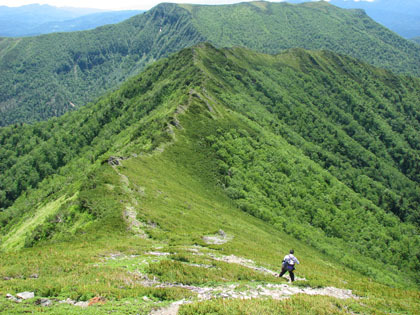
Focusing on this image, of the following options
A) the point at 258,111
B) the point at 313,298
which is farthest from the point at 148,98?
the point at 313,298

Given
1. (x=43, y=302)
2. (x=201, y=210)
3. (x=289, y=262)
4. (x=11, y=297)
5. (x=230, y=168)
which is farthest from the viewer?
(x=230, y=168)

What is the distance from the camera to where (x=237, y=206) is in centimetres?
7525

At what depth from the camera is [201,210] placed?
5606 cm

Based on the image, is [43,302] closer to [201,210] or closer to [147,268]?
[147,268]

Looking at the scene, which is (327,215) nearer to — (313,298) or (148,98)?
(313,298)

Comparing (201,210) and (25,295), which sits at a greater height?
(25,295)

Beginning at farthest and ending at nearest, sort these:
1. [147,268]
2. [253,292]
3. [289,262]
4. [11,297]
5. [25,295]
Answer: [289,262], [147,268], [253,292], [25,295], [11,297]

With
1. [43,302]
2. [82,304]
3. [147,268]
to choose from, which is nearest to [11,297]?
[43,302]

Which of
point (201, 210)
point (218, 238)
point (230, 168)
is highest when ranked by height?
point (230, 168)

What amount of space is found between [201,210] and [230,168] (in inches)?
1340

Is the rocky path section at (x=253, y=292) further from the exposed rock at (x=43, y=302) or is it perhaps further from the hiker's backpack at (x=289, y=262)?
the exposed rock at (x=43, y=302)

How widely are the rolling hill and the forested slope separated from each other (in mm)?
648

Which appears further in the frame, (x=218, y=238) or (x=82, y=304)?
(x=218, y=238)

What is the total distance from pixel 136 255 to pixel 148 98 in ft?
475
